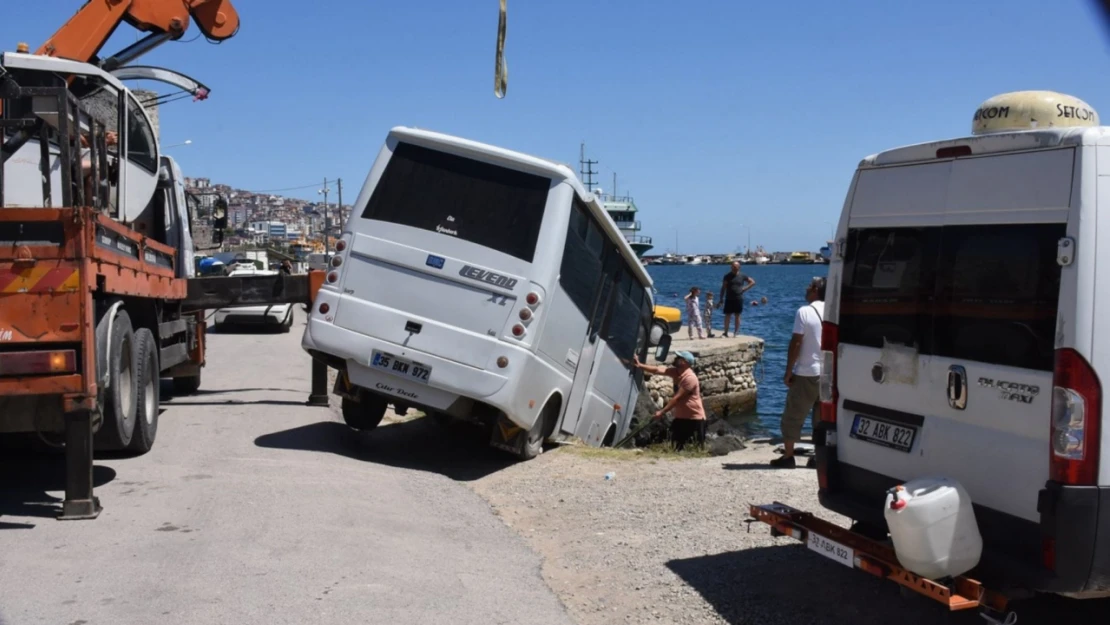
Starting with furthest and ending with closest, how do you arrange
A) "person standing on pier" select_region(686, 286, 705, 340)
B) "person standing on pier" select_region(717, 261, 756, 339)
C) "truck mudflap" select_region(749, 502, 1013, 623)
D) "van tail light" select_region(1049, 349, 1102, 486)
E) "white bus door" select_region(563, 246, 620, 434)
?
"person standing on pier" select_region(686, 286, 705, 340)
"person standing on pier" select_region(717, 261, 756, 339)
"white bus door" select_region(563, 246, 620, 434)
"truck mudflap" select_region(749, 502, 1013, 623)
"van tail light" select_region(1049, 349, 1102, 486)

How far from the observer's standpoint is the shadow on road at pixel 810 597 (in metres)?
5.86

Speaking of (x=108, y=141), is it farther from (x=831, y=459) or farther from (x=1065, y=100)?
(x=1065, y=100)

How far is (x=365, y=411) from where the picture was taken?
1152 cm

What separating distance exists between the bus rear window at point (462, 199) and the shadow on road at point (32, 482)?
11.8 feet

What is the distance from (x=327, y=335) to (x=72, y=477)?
3.28 meters

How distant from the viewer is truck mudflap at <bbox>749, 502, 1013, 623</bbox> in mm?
4898

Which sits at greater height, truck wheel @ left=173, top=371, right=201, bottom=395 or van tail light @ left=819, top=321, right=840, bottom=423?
van tail light @ left=819, top=321, right=840, bottom=423

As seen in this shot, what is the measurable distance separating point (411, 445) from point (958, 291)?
7733 millimetres

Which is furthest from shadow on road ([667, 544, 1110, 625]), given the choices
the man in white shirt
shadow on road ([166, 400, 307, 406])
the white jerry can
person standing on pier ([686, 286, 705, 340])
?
person standing on pier ([686, 286, 705, 340])

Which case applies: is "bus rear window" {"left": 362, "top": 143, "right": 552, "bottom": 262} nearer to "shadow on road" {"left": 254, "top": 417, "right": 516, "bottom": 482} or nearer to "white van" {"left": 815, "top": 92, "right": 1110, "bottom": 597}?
"shadow on road" {"left": 254, "top": 417, "right": 516, "bottom": 482}

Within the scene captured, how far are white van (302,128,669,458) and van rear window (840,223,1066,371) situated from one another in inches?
171

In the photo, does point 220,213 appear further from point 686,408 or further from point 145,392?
point 686,408

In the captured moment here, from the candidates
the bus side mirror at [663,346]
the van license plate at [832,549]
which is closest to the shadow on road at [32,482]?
the van license plate at [832,549]

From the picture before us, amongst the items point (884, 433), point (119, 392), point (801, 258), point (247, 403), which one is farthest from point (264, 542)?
point (801, 258)
